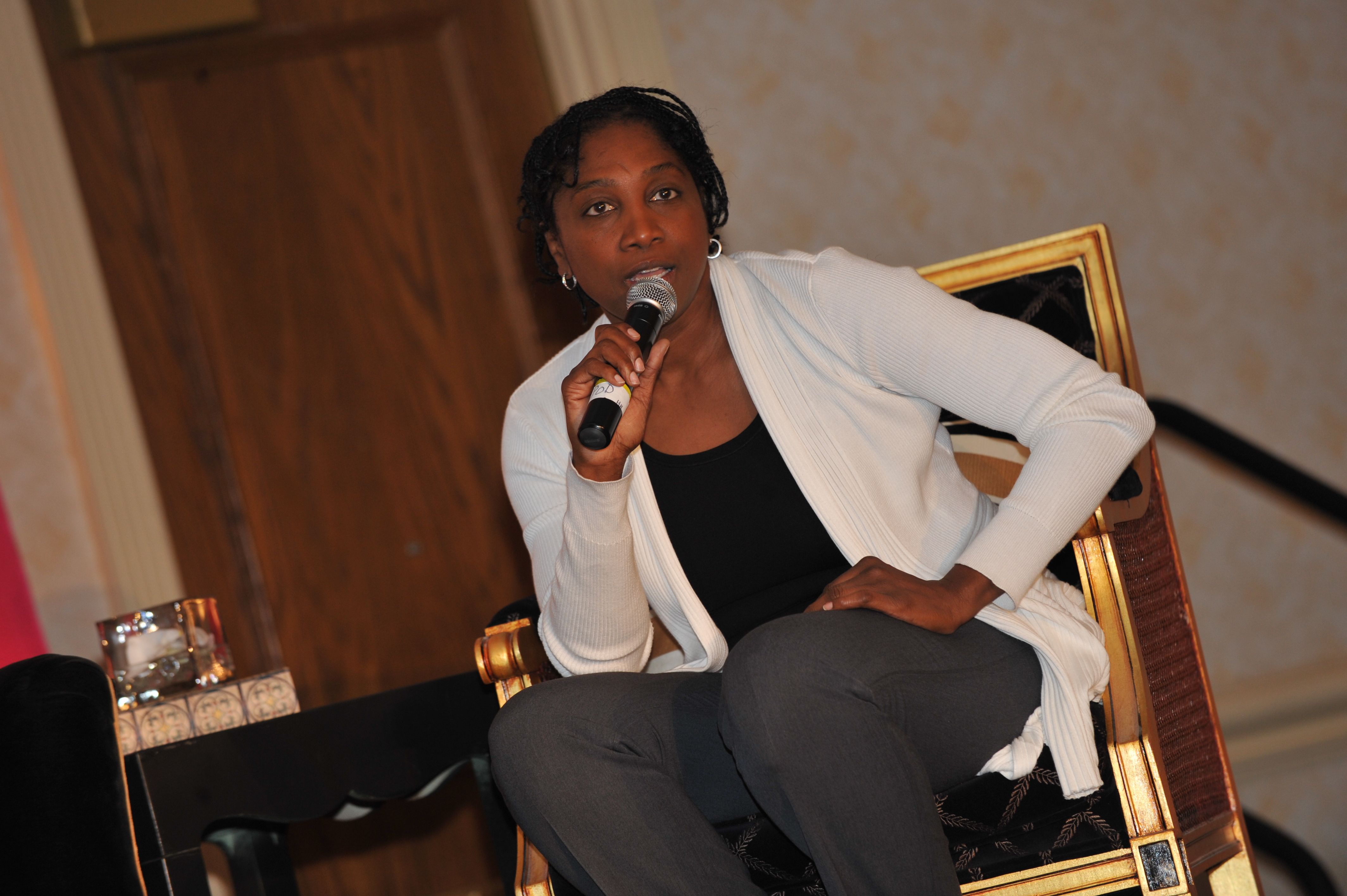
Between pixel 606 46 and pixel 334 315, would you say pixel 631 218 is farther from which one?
pixel 334 315

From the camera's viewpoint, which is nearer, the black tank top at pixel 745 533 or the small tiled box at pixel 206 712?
the black tank top at pixel 745 533

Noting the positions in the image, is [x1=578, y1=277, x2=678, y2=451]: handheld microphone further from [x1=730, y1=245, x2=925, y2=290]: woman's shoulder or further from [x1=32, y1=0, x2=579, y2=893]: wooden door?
[x1=32, y1=0, x2=579, y2=893]: wooden door

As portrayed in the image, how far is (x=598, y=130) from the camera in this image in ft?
4.64

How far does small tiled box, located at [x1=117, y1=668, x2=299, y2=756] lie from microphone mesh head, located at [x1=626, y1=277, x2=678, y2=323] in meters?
0.76

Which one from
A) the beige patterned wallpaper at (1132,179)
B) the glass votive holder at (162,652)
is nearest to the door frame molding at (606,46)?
the beige patterned wallpaper at (1132,179)

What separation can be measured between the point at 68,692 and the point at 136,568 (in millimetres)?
1017

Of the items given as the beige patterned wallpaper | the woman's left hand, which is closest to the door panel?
the beige patterned wallpaper

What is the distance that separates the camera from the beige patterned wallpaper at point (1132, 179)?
2.36 m

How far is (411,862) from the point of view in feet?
7.75

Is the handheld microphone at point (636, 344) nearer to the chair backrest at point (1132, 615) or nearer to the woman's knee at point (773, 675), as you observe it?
the woman's knee at point (773, 675)

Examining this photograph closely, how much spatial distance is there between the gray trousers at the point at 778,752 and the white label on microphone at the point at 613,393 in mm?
264

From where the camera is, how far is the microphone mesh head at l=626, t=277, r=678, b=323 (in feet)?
4.21

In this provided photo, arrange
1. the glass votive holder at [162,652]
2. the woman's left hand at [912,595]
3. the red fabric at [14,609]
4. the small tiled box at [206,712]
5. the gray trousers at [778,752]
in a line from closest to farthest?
the gray trousers at [778,752] < the woman's left hand at [912,595] < the small tiled box at [206,712] < the glass votive holder at [162,652] < the red fabric at [14,609]

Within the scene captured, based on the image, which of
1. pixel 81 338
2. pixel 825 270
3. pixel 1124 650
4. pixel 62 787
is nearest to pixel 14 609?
pixel 81 338
